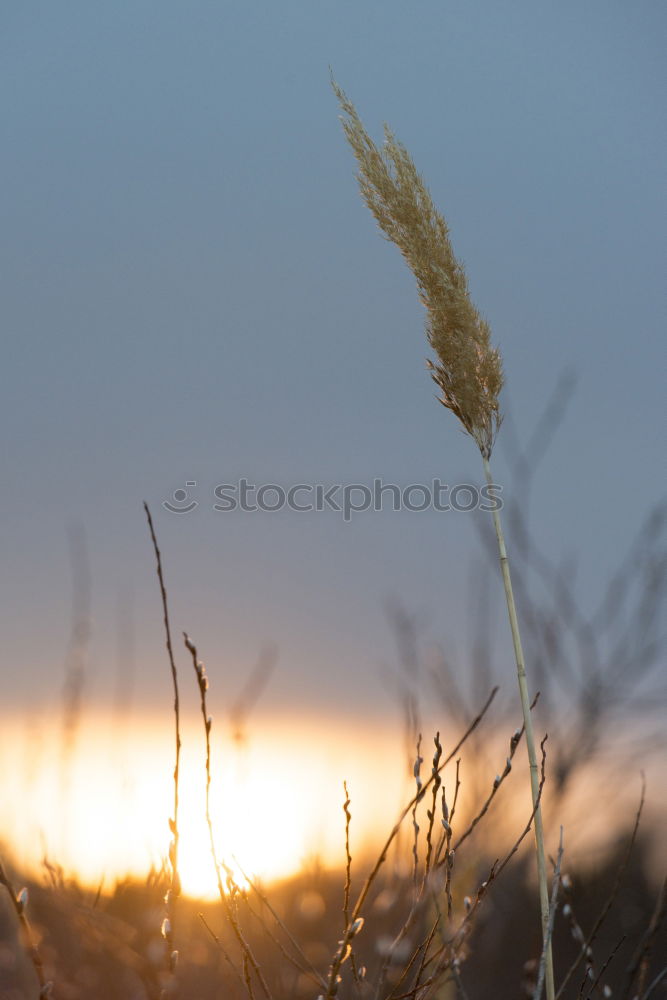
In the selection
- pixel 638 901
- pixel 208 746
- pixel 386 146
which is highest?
pixel 386 146

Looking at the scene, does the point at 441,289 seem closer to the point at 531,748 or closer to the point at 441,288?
the point at 441,288

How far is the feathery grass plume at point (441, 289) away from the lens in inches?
71.4

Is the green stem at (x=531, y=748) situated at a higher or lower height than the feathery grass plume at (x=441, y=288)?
lower

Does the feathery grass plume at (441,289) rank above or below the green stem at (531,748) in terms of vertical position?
above

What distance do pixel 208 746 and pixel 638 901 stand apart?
50.9 ft

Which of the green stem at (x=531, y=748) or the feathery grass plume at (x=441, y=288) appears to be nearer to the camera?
the green stem at (x=531, y=748)

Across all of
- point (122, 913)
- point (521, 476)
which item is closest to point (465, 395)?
point (521, 476)

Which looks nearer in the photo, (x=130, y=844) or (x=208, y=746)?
(x=208, y=746)

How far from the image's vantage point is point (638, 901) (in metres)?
14.1

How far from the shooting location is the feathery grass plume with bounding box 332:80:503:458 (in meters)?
1.81

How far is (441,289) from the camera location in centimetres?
182

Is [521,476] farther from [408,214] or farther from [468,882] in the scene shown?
[468,882]

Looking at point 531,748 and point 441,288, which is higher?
point 441,288

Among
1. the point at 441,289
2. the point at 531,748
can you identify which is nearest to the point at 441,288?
the point at 441,289
